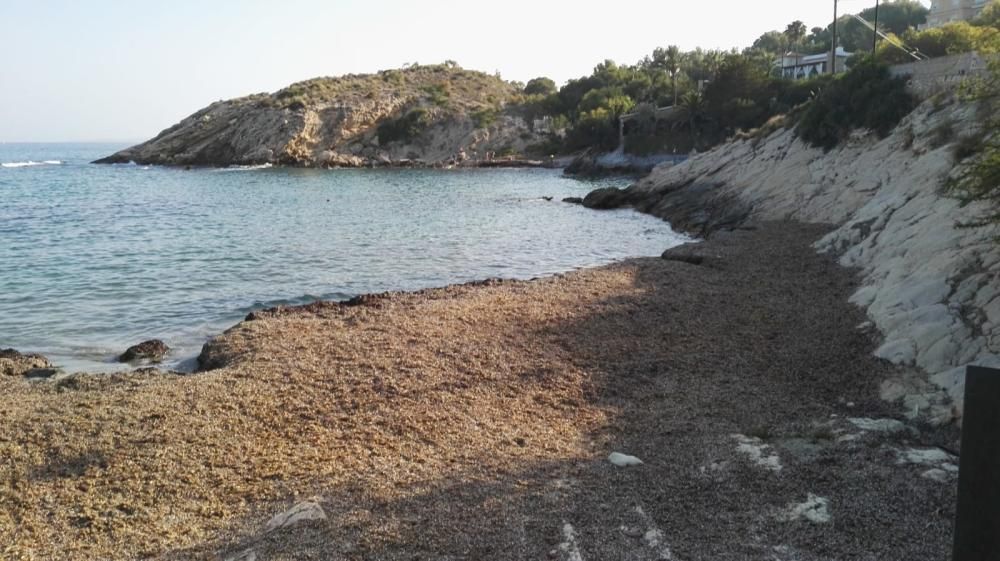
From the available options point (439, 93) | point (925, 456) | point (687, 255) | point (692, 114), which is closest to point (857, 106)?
point (687, 255)

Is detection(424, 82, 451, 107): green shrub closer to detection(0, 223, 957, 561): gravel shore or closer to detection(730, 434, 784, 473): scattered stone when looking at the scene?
detection(0, 223, 957, 561): gravel shore

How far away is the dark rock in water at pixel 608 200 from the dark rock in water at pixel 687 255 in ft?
67.5

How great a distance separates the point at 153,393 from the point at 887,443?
417 inches

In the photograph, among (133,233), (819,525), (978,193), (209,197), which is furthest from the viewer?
(209,197)

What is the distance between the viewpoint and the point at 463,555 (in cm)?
660

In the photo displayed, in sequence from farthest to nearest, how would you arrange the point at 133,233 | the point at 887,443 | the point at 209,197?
1. the point at 209,197
2. the point at 133,233
3. the point at 887,443

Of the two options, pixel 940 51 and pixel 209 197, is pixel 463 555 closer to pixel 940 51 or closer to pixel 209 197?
pixel 940 51

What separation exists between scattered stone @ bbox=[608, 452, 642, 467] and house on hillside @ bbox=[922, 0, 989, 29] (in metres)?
81.2

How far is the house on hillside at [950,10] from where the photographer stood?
73506mm

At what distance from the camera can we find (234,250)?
30.4m

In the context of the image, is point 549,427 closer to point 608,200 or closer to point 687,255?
point 687,255

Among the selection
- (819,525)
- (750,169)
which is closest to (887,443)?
(819,525)

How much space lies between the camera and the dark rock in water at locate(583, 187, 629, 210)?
4647 centimetres

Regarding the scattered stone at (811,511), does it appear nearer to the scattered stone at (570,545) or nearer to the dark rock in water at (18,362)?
the scattered stone at (570,545)
